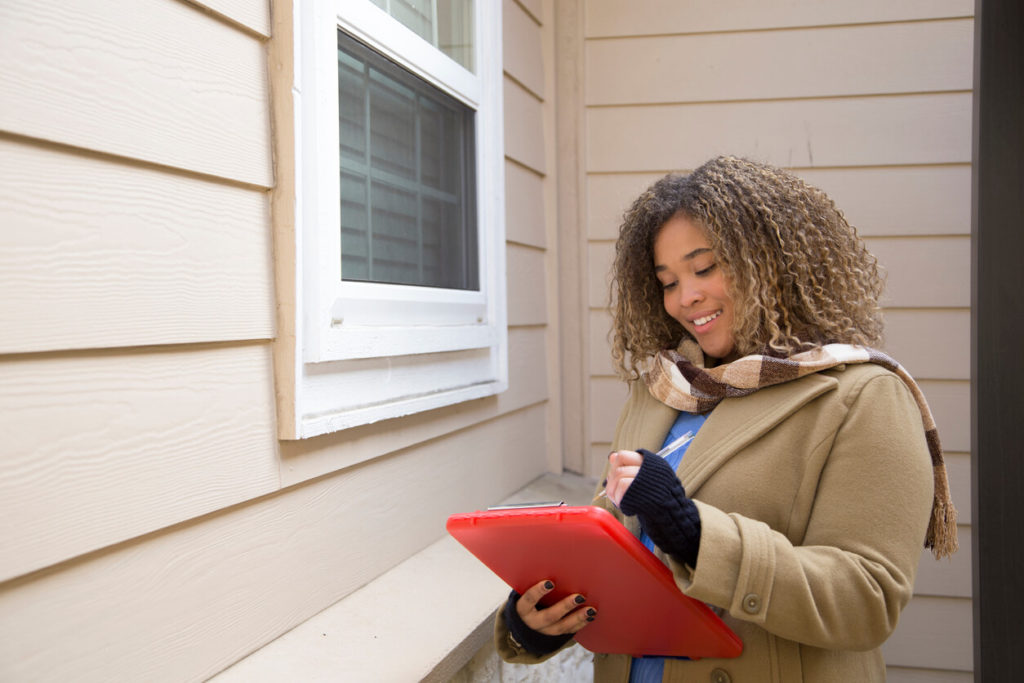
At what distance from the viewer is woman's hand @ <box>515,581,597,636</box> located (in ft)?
3.99

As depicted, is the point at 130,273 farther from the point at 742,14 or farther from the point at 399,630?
the point at 742,14

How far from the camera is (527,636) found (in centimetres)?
130

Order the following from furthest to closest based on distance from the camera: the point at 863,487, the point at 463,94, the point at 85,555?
the point at 463,94 < the point at 863,487 < the point at 85,555

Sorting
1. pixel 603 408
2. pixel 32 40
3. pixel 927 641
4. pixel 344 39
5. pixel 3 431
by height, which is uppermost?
pixel 344 39

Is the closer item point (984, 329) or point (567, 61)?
point (984, 329)

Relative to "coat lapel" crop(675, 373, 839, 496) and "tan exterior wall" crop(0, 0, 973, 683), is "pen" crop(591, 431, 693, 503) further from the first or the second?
"tan exterior wall" crop(0, 0, 973, 683)

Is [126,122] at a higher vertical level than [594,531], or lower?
higher

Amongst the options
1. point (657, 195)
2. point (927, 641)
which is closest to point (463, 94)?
point (657, 195)

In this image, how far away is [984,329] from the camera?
1.77m

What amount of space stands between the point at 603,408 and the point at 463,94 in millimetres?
1284

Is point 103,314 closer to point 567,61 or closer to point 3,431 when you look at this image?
point 3,431

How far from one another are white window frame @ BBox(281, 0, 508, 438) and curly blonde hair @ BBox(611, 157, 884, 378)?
596 mm

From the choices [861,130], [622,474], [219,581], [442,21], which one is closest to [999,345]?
[622,474]

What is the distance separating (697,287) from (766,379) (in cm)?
21
